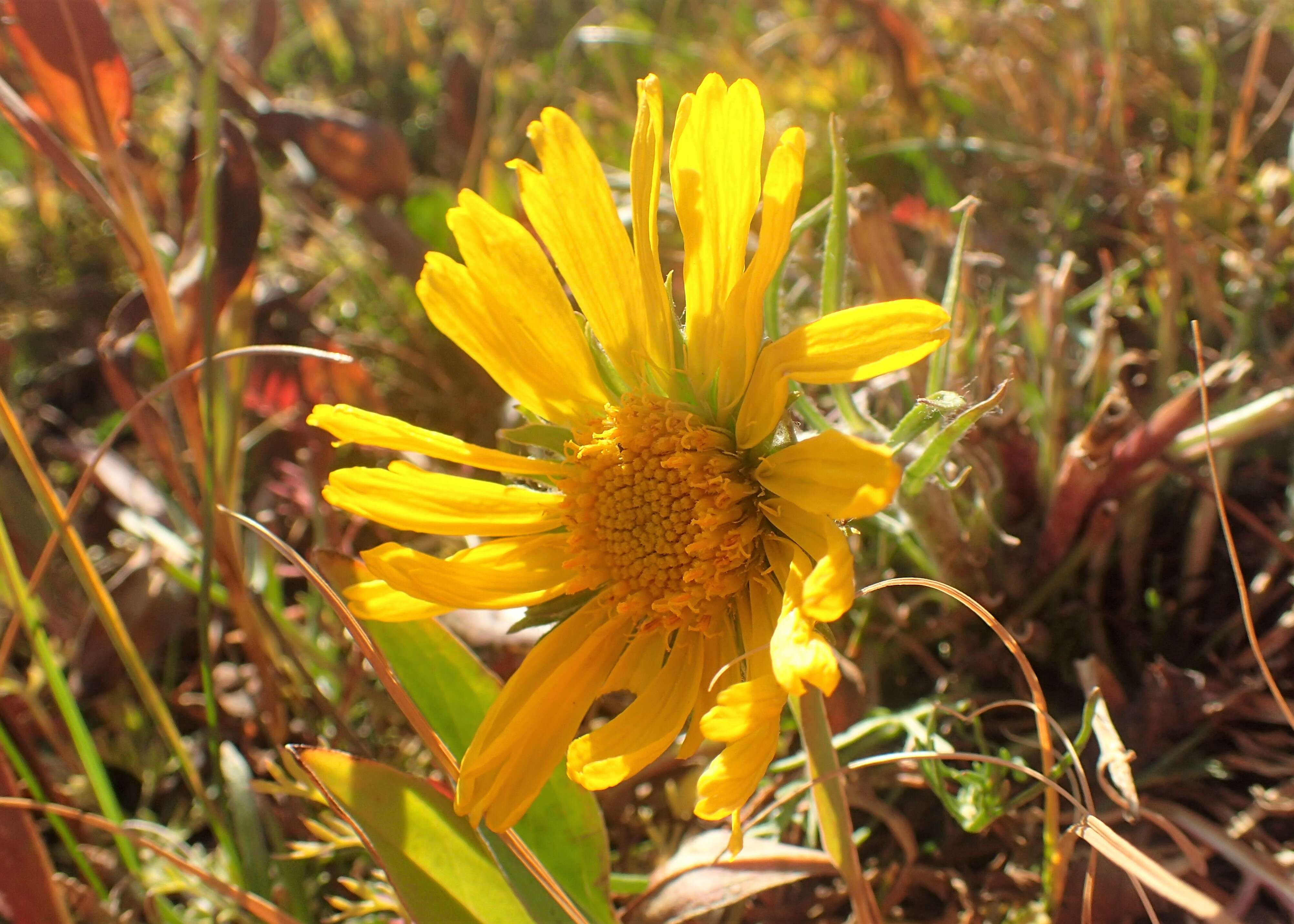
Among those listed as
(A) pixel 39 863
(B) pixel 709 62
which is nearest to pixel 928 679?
(A) pixel 39 863

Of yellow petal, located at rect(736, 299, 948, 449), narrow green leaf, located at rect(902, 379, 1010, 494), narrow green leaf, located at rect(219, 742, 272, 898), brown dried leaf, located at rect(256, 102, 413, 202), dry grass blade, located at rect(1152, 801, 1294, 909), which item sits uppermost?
brown dried leaf, located at rect(256, 102, 413, 202)

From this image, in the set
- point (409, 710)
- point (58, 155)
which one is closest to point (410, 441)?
point (409, 710)

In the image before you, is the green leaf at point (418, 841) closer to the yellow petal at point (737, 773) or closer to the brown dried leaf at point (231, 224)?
the yellow petal at point (737, 773)

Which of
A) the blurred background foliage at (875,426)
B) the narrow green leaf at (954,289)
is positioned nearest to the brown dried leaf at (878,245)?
the blurred background foliage at (875,426)

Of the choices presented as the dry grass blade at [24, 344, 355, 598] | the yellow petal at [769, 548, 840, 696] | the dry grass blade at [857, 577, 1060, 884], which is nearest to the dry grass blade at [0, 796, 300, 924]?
the dry grass blade at [24, 344, 355, 598]

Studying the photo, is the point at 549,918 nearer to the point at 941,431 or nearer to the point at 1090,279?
the point at 941,431

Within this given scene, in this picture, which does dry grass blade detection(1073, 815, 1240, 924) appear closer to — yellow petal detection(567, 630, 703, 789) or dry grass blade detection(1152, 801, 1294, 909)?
dry grass blade detection(1152, 801, 1294, 909)
